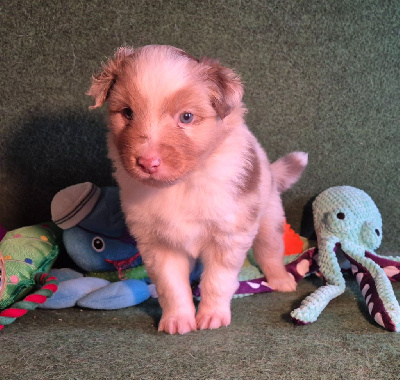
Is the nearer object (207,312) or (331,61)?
(207,312)

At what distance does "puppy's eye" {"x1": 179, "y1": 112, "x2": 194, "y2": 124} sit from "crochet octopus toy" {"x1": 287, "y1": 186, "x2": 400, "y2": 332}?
2.84 feet

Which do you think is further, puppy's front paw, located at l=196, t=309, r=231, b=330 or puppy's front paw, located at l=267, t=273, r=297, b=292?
puppy's front paw, located at l=267, t=273, r=297, b=292

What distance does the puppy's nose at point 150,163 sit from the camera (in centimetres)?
172

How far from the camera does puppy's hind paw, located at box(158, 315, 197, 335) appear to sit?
2.06m

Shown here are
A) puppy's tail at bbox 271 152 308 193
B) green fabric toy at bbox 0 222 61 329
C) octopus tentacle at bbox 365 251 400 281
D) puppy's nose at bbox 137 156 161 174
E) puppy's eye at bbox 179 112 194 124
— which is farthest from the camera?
puppy's tail at bbox 271 152 308 193

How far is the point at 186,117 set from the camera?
1865mm

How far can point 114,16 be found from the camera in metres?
2.92

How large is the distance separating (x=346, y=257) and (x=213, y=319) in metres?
0.84

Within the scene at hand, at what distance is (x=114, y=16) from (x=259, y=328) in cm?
188

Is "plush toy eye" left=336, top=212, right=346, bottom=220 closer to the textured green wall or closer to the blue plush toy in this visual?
the textured green wall

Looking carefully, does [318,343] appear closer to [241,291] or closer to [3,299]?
[241,291]

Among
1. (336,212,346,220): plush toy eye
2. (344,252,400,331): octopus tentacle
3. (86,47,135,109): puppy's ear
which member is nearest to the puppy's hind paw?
(344,252,400,331): octopus tentacle

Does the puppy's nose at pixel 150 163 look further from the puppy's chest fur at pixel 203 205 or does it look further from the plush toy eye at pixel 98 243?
the plush toy eye at pixel 98 243

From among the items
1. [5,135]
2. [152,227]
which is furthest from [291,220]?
[5,135]
